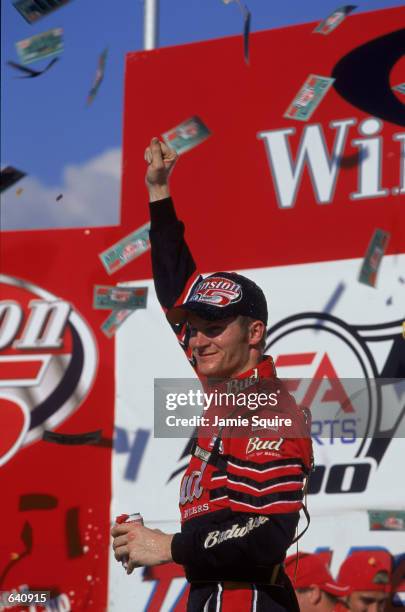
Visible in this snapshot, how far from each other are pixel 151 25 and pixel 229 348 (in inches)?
137

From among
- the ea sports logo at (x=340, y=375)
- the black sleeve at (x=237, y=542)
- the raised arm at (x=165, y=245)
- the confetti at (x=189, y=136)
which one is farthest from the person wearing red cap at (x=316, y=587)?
the confetti at (x=189, y=136)

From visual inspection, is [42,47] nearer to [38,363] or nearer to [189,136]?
[189,136]

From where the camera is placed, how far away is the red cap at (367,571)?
430cm

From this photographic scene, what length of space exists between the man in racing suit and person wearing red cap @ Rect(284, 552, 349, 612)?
1.76 m

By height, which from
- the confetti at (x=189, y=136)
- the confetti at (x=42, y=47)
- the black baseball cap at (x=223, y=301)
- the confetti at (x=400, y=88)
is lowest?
the black baseball cap at (x=223, y=301)

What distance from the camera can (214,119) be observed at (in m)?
5.12

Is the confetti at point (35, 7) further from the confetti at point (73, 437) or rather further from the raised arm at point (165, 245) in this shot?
the confetti at point (73, 437)

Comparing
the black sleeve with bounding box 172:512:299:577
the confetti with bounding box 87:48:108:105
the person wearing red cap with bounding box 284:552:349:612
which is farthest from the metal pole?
the black sleeve with bounding box 172:512:299:577

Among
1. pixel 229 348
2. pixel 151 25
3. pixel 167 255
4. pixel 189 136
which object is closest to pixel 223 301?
pixel 229 348

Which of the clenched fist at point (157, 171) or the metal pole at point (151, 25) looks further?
the metal pole at point (151, 25)

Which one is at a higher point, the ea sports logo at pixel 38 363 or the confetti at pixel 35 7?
the confetti at pixel 35 7

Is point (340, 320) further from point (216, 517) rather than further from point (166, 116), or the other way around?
point (216, 517)

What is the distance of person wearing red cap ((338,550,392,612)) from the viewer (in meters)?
4.30

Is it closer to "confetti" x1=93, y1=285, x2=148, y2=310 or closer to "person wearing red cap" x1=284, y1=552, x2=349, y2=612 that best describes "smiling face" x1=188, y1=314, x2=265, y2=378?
"person wearing red cap" x1=284, y1=552, x2=349, y2=612
